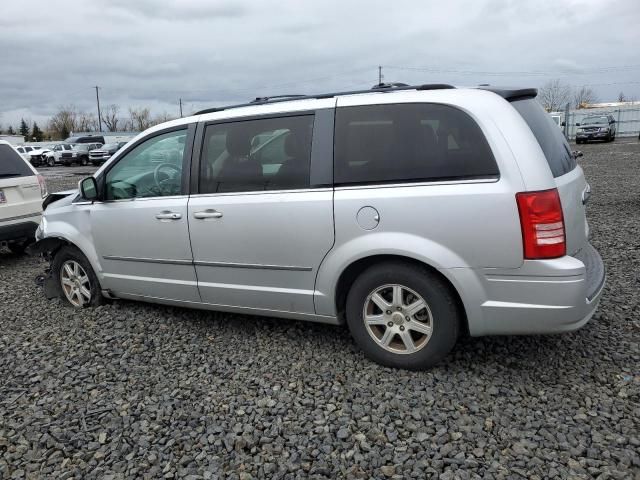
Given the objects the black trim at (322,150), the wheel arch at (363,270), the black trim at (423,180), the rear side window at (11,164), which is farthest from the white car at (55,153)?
the black trim at (423,180)

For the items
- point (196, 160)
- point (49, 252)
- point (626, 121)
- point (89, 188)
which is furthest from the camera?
point (626, 121)

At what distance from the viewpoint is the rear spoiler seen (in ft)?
10.5

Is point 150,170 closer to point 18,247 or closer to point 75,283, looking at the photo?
point 75,283

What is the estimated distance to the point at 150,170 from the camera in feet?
14.1

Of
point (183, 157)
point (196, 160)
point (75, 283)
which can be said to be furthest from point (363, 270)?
point (75, 283)

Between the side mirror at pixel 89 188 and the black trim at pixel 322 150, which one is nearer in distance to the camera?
the black trim at pixel 322 150

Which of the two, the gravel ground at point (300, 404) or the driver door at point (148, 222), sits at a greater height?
the driver door at point (148, 222)

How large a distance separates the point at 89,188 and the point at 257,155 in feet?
5.63

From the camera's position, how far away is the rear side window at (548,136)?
10.3ft

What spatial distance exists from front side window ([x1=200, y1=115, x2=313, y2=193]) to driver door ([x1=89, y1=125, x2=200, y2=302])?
0.23m

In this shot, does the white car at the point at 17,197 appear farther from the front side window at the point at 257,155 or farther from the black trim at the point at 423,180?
the black trim at the point at 423,180

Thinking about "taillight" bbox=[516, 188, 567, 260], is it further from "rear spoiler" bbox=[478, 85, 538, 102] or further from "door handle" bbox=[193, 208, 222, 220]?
"door handle" bbox=[193, 208, 222, 220]

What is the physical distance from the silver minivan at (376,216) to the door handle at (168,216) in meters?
0.02

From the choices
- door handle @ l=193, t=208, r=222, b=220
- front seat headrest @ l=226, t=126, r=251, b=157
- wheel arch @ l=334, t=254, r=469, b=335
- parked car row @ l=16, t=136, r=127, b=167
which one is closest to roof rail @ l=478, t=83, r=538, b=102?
wheel arch @ l=334, t=254, r=469, b=335
